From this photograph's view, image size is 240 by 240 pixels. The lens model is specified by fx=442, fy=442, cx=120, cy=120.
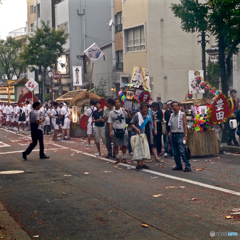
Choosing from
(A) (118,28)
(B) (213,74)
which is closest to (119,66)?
(A) (118,28)

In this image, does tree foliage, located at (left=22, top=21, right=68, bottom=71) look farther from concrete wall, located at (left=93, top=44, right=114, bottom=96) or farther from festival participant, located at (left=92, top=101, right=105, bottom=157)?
festival participant, located at (left=92, top=101, right=105, bottom=157)

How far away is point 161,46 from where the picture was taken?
103 ft

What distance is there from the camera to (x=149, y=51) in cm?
3086

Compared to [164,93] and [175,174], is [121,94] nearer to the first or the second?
[175,174]

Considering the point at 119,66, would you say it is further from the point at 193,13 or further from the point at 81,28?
the point at 193,13

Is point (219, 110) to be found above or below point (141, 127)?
above

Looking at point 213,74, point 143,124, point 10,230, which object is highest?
point 213,74

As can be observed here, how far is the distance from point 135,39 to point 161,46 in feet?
8.06

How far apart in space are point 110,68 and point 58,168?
27760 mm

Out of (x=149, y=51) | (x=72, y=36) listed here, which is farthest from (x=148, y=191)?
(x=72, y=36)

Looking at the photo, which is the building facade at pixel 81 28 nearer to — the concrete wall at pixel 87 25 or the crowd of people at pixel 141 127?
the concrete wall at pixel 87 25

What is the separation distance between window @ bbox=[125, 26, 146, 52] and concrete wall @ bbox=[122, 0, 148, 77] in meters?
0.33

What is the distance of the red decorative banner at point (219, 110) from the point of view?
1420cm

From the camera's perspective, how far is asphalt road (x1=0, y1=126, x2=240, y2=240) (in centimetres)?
651
